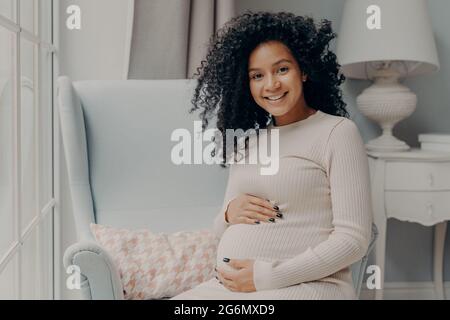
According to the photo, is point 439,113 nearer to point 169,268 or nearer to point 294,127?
point 294,127

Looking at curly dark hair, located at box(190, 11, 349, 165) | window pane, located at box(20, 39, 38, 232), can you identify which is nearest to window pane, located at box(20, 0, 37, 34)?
window pane, located at box(20, 39, 38, 232)

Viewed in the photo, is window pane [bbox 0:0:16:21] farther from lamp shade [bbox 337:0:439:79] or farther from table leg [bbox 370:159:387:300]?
table leg [bbox 370:159:387:300]

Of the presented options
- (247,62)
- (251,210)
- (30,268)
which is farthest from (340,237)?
(30,268)

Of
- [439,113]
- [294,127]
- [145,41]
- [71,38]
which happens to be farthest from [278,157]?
[439,113]

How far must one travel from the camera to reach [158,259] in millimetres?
1185

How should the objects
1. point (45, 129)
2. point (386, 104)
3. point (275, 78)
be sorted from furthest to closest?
point (386, 104) < point (45, 129) < point (275, 78)

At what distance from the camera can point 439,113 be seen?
6.73ft

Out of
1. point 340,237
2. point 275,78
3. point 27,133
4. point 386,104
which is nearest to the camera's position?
point 340,237

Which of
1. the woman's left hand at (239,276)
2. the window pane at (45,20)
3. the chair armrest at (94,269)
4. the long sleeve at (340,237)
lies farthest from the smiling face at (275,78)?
the window pane at (45,20)

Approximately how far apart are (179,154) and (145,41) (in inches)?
18.2

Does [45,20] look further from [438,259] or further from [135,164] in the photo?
[438,259]

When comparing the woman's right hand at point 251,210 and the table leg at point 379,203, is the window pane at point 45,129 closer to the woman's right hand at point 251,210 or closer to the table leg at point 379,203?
the woman's right hand at point 251,210

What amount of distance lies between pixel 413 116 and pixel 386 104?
1.07ft

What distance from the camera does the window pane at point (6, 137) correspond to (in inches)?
45.1
